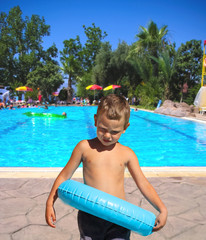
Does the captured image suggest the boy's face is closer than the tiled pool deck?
Yes

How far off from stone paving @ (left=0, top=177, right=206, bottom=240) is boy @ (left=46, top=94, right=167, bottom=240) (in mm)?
861

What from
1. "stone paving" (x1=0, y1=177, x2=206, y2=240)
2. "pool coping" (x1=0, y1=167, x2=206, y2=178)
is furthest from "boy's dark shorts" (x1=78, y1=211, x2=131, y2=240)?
"pool coping" (x1=0, y1=167, x2=206, y2=178)

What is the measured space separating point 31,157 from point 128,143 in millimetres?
3715

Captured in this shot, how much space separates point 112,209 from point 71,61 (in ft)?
132

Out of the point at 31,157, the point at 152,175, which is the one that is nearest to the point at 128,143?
the point at 31,157

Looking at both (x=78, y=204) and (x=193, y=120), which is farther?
(x=193, y=120)

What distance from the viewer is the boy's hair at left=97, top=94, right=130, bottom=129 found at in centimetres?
150

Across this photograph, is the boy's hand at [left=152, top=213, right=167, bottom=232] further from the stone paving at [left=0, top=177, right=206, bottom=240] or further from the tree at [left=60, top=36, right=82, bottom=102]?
the tree at [left=60, top=36, right=82, bottom=102]

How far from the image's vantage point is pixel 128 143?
9.30 metres

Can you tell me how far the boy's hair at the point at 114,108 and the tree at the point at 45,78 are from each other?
38.6 metres

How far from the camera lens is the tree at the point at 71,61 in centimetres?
3994

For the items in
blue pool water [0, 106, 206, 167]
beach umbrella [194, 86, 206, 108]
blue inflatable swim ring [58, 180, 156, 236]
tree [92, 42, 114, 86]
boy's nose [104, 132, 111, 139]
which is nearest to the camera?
blue inflatable swim ring [58, 180, 156, 236]

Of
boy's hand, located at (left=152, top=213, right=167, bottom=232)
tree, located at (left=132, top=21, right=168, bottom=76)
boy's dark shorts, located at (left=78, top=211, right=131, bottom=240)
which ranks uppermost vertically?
tree, located at (left=132, top=21, right=168, bottom=76)

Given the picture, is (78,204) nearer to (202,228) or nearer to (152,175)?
(202,228)
